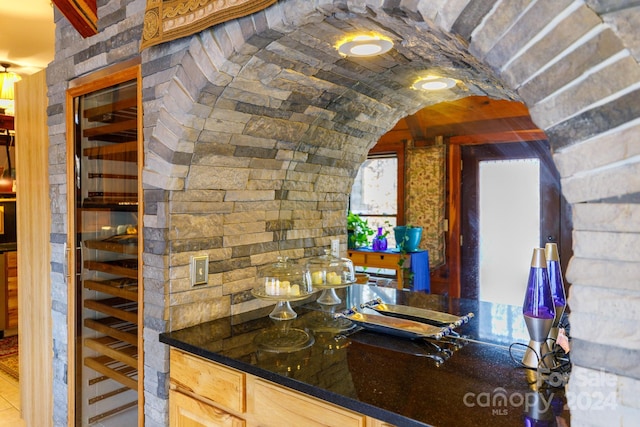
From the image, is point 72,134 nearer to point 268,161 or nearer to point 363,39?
point 268,161

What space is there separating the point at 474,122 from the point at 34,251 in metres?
4.09

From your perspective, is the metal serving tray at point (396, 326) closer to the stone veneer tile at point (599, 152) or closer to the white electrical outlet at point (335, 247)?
the white electrical outlet at point (335, 247)

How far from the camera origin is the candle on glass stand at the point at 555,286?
1438 mm

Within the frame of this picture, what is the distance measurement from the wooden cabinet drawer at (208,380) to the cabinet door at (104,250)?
312 mm

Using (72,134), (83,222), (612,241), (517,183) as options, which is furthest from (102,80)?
(517,183)

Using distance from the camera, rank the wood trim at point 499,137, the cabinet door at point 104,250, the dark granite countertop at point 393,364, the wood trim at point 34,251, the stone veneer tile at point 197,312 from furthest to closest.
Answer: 1. the wood trim at point 499,137
2. the wood trim at point 34,251
3. the cabinet door at point 104,250
4. the stone veneer tile at point 197,312
5. the dark granite countertop at point 393,364

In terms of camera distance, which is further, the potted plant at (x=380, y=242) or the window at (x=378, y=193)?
the window at (x=378, y=193)

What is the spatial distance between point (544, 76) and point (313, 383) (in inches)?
38.1

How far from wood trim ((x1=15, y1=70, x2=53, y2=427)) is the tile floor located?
2.10 ft

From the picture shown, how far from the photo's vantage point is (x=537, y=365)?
1.37m

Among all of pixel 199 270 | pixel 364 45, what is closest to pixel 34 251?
pixel 199 270

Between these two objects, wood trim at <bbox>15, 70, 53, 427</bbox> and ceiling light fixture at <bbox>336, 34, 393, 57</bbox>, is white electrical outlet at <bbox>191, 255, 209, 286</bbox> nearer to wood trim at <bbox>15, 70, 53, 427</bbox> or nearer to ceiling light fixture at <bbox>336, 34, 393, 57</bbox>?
ceiling light fixture at <bbox>336, 34, 393, 57</bbox>

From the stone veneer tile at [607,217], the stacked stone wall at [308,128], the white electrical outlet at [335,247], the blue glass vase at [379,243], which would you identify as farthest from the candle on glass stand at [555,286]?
the blue glass vase at [379,243]

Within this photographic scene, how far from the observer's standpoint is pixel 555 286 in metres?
1.47
